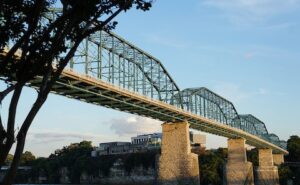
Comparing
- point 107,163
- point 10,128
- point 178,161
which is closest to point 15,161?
point 10,128

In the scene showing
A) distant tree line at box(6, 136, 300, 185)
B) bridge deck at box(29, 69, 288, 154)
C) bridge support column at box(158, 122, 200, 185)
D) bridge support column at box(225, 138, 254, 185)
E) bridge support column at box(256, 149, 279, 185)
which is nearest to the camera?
bridge deck at box(29, 69, 288, 154)

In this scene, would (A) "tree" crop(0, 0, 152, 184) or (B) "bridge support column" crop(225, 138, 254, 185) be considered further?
(B) "bridge support column" crop(225, 138, 254, 185)

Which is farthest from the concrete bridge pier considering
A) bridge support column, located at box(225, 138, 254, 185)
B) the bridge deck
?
the bridge deck

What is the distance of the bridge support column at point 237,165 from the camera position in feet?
335

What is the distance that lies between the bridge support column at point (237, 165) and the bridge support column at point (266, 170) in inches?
713

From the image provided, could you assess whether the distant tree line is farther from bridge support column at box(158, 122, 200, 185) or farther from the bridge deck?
bridge support column at box(158, 122, 200, 185)

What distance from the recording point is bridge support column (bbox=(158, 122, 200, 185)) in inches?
2699

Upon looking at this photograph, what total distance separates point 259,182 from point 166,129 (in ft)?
204

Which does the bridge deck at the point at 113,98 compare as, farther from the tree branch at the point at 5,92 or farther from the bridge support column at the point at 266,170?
the bridge support column at the point at 266,170

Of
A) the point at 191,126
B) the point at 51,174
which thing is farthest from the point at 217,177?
the point at 51,174

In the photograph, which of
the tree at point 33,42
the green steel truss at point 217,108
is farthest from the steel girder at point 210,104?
the tree at point 33,42

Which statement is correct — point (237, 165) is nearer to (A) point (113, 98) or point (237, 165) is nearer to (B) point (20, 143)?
(A) point (113, 98)

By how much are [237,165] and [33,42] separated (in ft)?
316

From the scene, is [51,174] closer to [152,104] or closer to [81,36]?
[152,104]
